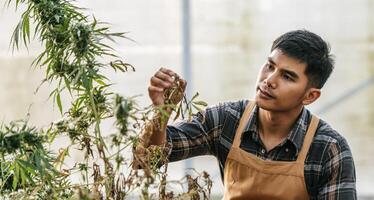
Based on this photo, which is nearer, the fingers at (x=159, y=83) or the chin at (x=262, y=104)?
the fingers at (x=159, y=83)

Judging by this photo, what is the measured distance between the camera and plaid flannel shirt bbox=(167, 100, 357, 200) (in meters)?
1.65

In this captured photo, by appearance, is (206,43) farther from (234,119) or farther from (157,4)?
(234,119)

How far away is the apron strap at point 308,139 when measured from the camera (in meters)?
1.72

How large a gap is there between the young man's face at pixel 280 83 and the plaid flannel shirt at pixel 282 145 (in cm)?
10

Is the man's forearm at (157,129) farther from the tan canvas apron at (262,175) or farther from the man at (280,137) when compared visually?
the tan canvas apron at (262,175)

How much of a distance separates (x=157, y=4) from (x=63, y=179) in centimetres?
181

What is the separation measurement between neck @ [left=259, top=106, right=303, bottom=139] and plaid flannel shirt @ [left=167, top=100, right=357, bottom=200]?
0.05 feet

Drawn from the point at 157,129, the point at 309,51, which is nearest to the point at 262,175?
the point at 309,51

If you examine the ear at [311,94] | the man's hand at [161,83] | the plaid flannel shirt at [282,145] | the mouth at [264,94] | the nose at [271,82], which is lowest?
the plaid flannel shirt at [282,145]

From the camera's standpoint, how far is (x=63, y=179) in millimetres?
1315

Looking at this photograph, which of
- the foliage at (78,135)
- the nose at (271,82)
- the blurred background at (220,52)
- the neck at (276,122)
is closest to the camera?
the foliage at (78,135)

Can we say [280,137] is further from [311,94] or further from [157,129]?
[157,129]

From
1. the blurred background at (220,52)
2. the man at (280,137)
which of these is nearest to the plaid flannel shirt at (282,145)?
the man at (280,137)

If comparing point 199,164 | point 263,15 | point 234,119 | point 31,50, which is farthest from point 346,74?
point 234,119
